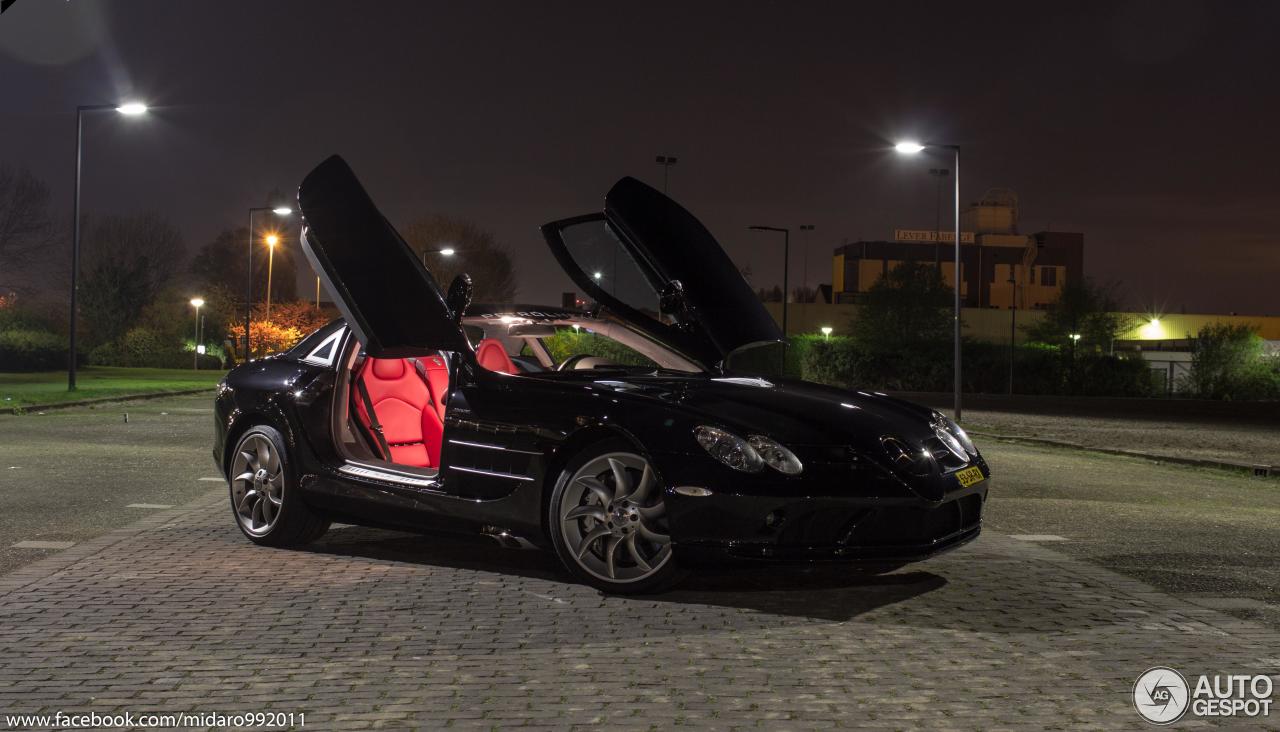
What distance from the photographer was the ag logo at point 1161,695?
434 centimetres

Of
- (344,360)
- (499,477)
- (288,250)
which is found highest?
(288,250)

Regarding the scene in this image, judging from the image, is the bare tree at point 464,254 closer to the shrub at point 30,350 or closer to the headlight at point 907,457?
the shrub at point 30,350

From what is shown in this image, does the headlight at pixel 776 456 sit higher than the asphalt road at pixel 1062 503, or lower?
higher

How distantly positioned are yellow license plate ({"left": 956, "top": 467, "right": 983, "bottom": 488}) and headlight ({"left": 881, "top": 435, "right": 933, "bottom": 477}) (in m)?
0.25

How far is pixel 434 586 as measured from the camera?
21.5ft

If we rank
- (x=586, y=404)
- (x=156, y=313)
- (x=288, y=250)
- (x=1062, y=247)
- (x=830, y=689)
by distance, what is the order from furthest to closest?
(x=1062, y=247) → (x=288, y=250) → (x=156, y=313) → (x=586, y=404) → (x=830, y=689)

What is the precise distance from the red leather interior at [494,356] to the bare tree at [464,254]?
76.5 metres

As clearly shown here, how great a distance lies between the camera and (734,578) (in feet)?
22.4

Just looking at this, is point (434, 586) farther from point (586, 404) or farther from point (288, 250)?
point (288, 250)

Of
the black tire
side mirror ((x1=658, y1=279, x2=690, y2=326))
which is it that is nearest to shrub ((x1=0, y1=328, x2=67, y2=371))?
the black tire

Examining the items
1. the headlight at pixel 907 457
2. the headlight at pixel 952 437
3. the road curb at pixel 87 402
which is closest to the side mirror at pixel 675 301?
the headlight at pixel 952 437

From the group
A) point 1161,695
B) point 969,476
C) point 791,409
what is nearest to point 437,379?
point 791,409

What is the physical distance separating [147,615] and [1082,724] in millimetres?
3938

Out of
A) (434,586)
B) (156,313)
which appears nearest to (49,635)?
(434,586)
